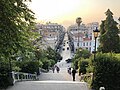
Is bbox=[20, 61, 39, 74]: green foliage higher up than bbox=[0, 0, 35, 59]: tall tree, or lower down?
lower down

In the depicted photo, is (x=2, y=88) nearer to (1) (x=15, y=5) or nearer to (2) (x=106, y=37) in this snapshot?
(1) (x=15, y=5)

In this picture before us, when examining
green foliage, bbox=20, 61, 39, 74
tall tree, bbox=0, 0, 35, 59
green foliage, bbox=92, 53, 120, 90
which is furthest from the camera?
green foliage, bbox=20, 61, 39, 74

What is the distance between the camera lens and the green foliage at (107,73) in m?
22.8

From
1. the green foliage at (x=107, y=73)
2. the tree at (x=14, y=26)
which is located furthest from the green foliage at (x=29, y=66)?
the tree at (x=14, y=26)

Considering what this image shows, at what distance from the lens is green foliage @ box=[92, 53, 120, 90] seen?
22797mm

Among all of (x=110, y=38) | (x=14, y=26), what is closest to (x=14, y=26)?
(x=14, y=26)

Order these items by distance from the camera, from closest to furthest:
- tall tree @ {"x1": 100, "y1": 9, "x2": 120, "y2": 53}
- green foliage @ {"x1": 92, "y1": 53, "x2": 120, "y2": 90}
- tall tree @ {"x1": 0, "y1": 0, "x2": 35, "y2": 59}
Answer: tall tree @ {"x1": 0, "y1": 0, "x2": 35, "y2": 59}
green foliage @ {"x1": 92, "y1": 53, "x2": 120, "y2": 90}
tall tree @ {"x1": 100, "y1": 9, "x2": 120, "y2": 53}

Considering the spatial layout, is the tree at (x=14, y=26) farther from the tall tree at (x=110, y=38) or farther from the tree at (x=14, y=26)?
the tall tree at (x=110, y=38)

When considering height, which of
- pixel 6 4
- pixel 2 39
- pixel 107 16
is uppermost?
pixel 107 16

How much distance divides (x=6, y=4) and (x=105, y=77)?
8.24 m

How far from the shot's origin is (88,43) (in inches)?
7746

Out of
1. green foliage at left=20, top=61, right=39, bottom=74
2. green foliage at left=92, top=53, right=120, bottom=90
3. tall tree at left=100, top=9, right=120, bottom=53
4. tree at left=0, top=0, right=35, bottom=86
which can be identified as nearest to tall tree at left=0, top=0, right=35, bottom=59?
tree at left=0, top=0, right=35, bottom=86

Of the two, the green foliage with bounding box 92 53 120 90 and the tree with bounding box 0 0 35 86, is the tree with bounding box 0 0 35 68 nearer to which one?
the tree with bounding box 0 0 35 86

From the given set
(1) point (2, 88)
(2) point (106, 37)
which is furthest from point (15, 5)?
(2) point (106, 37)
